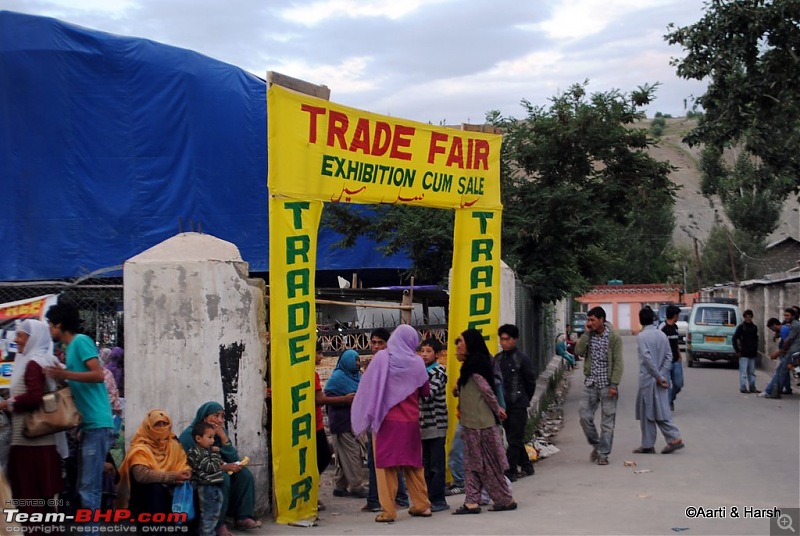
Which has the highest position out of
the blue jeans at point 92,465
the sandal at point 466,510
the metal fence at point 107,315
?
the metal fence at point 107,315

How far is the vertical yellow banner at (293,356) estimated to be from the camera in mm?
7723

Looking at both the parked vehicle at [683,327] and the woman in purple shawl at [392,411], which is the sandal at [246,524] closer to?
the woman in purple shawl at [392,411]

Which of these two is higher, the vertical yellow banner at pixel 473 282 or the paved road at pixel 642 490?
the vertical yellow banner at pixel 473 282

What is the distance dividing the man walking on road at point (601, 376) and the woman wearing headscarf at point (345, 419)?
3.02 metres

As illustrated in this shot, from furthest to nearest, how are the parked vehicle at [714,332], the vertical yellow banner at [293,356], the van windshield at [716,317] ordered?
the van windshield at [716,317] → the parked vehicle at [714,332] → the vertical yellow banner at [293,356]

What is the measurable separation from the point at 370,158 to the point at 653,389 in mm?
4990

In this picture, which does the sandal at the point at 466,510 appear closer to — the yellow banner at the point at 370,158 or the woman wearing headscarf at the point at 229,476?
the woman wearing headscarf at the point at 229,476

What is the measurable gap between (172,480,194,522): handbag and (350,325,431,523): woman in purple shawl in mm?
1786

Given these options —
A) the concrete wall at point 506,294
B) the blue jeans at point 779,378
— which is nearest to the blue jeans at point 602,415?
the concrete wall at point 506,294

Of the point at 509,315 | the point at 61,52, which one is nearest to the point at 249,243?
the point at 61,52

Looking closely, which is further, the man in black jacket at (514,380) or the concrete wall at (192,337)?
the man in black jacket at (514,380)

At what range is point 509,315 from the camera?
1195 cm

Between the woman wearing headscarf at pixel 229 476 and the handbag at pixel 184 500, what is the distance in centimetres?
32

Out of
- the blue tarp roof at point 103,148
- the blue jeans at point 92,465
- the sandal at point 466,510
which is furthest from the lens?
the blue tarp roof at point 103,148
